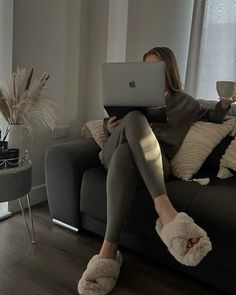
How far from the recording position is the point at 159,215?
4.98 ft

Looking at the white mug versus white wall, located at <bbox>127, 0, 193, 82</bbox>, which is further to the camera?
white wall, located at <bbox>127, 0, 193, 82</bbox>

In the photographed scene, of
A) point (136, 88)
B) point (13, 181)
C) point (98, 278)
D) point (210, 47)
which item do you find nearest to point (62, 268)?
point (98, 278)

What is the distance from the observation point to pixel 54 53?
95.6 inches

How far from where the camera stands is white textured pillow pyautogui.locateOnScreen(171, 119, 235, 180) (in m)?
1.88

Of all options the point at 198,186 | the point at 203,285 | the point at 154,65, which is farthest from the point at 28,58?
the point at 203,285

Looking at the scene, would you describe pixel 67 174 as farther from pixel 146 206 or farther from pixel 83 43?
pixel 83 43

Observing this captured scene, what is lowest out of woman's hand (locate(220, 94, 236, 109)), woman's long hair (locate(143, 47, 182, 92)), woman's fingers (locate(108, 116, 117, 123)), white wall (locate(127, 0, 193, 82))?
woman's fingers (locate(108, 116, 117, 123))

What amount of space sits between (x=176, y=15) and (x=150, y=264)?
1899 millimetres

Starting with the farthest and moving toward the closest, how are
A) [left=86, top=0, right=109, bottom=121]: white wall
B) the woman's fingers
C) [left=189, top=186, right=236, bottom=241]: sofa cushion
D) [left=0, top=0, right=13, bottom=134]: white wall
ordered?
1. [left=86, top=0, right=109, bottom=121]: white wall
2. [left=0, top=0, right=13, bottom=134]: white wall
3. the woman's fingers
4. [left=189, top=186, right=236, bottom=241]: sofa cushion

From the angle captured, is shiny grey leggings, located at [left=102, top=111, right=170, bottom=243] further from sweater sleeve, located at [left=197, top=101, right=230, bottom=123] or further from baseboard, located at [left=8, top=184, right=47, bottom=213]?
baseboard, located at [left=8, top=184, right=47, bottom=213]

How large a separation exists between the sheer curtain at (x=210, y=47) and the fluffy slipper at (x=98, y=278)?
157 cm

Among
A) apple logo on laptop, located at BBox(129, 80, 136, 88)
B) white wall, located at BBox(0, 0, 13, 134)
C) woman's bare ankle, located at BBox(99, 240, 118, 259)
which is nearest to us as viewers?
woman's bare ankle, located at BBox(99, 240, 118, 259)

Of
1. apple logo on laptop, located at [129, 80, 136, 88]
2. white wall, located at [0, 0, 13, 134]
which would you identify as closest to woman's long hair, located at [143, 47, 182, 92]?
apple logo on laptop, located at [129, 80, 136, 88]

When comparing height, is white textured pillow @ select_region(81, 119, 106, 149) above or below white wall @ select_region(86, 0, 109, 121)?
below
